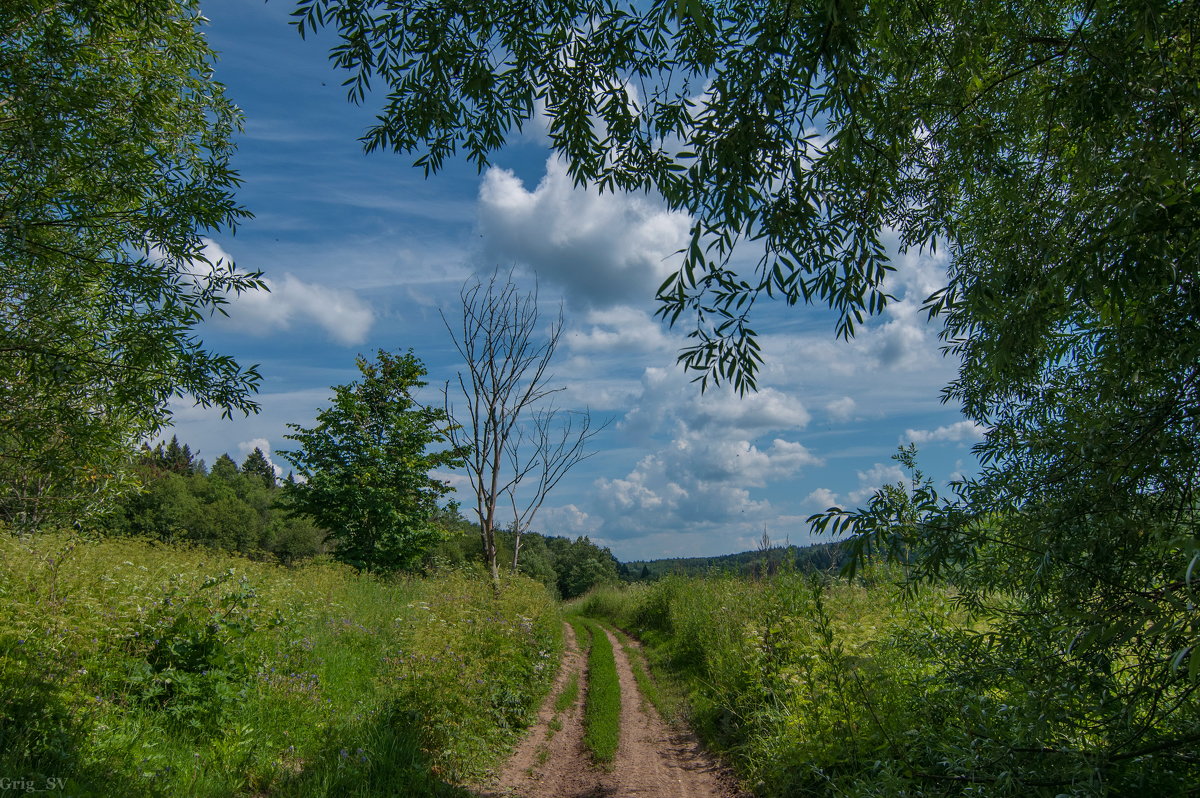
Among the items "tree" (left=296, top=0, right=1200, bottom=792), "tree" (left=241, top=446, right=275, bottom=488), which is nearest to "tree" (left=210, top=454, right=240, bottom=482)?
"tree" (left=241, top=446, right=275, bottom=488)

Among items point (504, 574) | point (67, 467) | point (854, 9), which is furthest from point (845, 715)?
point (504, 574)

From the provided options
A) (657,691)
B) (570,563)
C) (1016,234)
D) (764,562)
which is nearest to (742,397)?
(1016,234)

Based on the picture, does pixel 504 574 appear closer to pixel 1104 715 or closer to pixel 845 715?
pixel 845 715

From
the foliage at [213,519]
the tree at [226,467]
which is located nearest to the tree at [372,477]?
the foliage at [213,519]

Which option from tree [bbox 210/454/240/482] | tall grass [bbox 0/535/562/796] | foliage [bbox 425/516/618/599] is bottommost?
foliage [bbox 425/516/618/599]

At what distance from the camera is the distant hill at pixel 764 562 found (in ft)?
20.1

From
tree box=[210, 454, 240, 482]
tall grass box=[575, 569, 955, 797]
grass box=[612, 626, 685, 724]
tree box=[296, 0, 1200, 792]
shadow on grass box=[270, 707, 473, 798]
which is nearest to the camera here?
tree box=[296, 0, 1200, 792]

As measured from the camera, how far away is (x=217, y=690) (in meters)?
5.90

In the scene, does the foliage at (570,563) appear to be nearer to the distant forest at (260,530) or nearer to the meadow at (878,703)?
the distant forest at (260,530)

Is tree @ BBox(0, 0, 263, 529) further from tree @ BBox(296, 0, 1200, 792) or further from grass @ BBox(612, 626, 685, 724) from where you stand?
grass @ BBox(612, 626, 685, 724)

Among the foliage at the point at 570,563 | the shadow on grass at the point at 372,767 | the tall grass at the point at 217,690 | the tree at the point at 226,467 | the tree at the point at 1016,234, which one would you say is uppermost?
the tree at the point at 226,467

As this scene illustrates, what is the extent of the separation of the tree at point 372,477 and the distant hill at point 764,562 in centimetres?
920

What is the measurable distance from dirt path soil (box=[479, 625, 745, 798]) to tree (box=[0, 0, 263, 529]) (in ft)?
17.2

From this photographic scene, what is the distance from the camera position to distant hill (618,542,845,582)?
6129 mm
